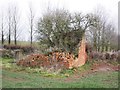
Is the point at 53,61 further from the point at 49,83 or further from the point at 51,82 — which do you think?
the point at 49,83

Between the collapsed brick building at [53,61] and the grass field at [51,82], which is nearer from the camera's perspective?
the grass field at [51,82]

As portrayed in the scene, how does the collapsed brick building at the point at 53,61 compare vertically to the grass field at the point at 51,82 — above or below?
above

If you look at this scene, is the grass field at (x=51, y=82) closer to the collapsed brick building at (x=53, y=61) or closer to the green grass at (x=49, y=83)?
the green grass at (x=49, y=83)

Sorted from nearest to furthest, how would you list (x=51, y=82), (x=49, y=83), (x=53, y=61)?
(x=49, y=83) < (x=51, y=82) < (x=53, y=61)

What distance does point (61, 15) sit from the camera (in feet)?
88.7

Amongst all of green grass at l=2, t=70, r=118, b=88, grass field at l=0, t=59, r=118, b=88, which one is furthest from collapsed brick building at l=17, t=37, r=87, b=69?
green grass at l=2, t=70, r=118, b=88

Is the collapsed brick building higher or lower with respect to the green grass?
higher

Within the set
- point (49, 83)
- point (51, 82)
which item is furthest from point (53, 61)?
point (49, 83)

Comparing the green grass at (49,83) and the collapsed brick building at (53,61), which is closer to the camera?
the green grass at (49,83)

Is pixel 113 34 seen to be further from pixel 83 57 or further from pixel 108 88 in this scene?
pixel 108 88

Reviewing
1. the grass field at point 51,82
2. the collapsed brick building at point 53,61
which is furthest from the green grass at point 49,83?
the collapsed brick building at point 53,61

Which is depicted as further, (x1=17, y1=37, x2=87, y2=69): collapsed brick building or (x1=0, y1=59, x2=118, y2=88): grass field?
(x1=17, y1=37, x2=87, y2=69): collapsed brick building

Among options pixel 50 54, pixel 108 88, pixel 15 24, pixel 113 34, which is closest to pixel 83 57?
pixel 50 54

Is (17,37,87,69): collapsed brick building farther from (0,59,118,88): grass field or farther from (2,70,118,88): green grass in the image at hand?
(2,70,118,88): green grass
